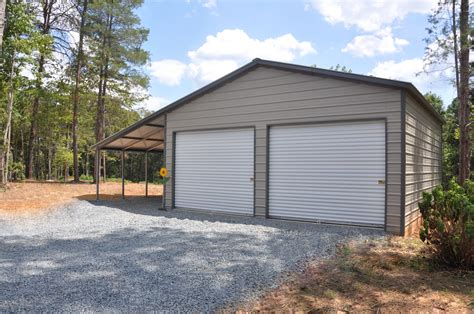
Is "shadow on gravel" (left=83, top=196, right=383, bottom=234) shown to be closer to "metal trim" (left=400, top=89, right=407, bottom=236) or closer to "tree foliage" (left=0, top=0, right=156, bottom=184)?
"metal trim" (left=400, top=89, right=407, bottom=236)

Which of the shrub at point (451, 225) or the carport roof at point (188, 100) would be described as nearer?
the shrub at point (451, 225)

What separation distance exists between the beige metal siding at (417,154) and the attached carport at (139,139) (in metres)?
6.57

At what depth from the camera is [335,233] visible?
6.37 meters

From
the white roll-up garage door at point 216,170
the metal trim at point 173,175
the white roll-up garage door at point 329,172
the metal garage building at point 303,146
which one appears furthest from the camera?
the metal trim at point 173,175

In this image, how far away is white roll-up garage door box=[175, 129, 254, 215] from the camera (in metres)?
8.54

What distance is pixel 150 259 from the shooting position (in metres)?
4.74

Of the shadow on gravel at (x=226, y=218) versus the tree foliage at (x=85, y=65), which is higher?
the tree foliage at (x=85, y=65)

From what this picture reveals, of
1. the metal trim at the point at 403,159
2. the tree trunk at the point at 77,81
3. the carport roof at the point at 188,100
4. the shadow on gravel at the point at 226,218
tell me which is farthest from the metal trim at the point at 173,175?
the tree trunk at the point at 77,81

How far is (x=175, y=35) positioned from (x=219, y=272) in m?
9.98

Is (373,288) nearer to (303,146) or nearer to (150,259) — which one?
(150,259)

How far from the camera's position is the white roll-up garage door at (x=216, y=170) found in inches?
336

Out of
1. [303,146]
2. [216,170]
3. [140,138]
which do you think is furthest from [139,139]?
[303,146]

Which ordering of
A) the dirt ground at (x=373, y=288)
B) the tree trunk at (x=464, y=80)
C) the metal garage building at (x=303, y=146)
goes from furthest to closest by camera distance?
the tree trunk at (x=464, y=80), the metal garage building at (x=303, y=146), the dirt ground at (x=373, y=288)

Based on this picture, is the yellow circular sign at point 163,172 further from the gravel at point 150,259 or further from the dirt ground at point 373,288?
the dirt ground at point 373,288
